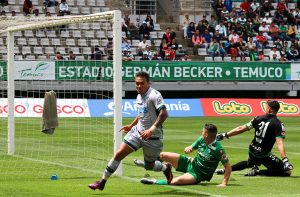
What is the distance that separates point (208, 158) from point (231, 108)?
2619cm

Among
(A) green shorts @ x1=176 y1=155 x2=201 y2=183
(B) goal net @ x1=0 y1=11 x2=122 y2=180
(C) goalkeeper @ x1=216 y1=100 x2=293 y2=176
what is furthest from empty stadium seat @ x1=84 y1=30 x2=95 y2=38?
(A) green shorts @ x1=176 y1=155 x2=201 y2=183

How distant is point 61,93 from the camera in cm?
4159

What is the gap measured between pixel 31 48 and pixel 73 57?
1804 millimetres

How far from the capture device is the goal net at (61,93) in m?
19.2

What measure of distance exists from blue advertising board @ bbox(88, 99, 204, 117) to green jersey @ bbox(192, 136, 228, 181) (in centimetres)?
2210

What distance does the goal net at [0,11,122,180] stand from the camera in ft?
63.0

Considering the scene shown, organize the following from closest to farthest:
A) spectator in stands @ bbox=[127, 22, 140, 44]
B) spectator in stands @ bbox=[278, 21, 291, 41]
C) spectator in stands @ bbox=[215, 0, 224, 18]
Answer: spectator in stands @ bbox=[127, 22, 140, 44] → spectator in stands @ bbox=[278, 21, 291, 41] → spectator in stands @ bbox=[215, 0, 224, 18]

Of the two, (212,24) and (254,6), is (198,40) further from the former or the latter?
(254,6)

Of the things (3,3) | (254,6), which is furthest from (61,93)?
(254,6)

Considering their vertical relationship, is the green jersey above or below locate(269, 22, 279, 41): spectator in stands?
above

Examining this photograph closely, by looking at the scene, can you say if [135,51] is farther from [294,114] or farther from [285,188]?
[285,188]

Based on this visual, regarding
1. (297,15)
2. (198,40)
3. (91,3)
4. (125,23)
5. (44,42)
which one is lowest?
(198,40)

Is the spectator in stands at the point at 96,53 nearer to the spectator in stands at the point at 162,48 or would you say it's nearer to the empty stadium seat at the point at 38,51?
the empty stadium seat at the point at 38,51

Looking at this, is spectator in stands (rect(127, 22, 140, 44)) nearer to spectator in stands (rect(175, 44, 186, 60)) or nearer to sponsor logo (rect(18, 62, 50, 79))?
spectator in stands (rect(175, 44, 186, 60))
